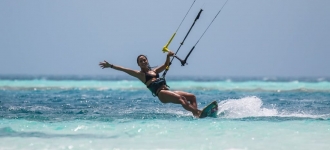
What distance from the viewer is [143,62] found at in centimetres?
1237

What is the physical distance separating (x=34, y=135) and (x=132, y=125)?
2275 mm

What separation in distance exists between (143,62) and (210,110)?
2050 millimetres

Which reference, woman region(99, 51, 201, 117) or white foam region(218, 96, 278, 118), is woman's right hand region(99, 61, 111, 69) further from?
white foam region(218, 96, 278, 118)

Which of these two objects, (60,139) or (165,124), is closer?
(60,139)

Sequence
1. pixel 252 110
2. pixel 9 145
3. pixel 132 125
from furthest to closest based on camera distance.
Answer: pixel 252 110, pixel 132 125, pixel 9 145

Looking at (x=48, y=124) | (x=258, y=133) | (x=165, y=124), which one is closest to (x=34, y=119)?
(x=48, y=124)

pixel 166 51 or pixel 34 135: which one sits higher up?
pixel 166 51

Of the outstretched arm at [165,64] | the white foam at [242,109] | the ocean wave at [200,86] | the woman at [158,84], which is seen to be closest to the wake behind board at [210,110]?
the woman at [158,84]

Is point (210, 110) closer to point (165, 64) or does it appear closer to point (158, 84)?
point (158, 84)

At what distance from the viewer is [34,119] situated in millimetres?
13227

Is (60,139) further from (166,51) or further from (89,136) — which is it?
(166,51)

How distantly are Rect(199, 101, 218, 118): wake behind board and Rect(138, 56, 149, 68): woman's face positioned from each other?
1823 mm

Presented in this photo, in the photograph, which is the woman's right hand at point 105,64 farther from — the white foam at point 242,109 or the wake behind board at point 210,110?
the white foam at point 242,109

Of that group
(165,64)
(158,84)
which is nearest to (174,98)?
(158,84)
